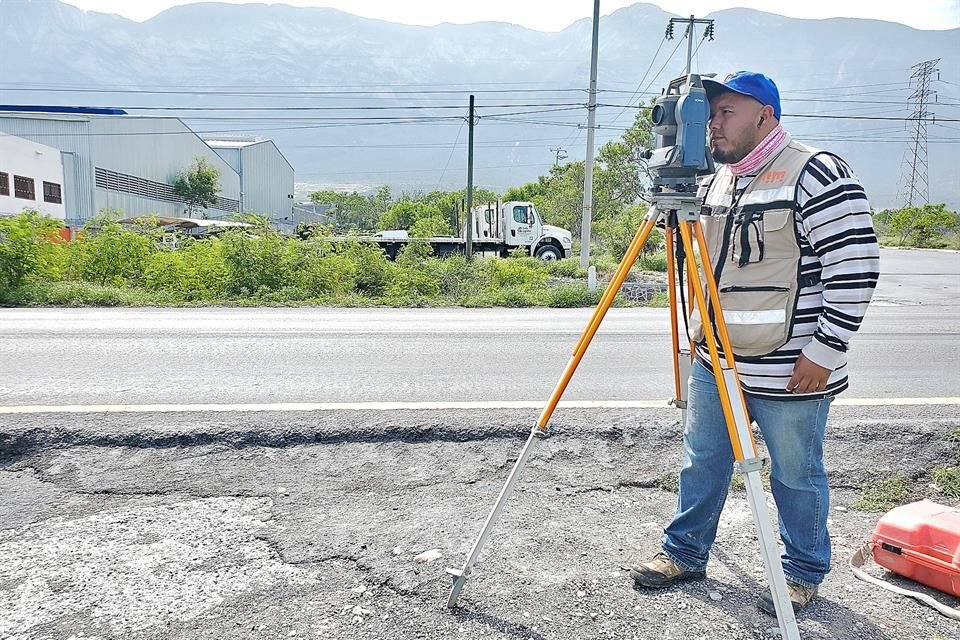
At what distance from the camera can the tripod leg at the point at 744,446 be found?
2018mm

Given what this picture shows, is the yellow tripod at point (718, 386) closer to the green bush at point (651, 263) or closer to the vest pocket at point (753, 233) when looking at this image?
the vest pocket at point (753, 233)

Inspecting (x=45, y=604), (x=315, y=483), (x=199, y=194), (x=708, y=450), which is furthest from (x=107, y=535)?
(x=199, y=194)

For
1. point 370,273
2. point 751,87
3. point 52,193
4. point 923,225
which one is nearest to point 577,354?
point 751,87

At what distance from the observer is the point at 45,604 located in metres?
2.46

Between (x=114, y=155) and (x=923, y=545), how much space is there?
1921 inches

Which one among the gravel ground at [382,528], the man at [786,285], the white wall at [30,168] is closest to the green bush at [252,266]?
the gravel ground at [382,528]

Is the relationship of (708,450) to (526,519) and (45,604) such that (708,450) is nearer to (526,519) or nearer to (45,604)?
(526,519)

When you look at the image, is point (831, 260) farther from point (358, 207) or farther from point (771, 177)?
point (358, 207)

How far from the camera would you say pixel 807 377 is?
7.46 feet

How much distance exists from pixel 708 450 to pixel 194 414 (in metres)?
3.29

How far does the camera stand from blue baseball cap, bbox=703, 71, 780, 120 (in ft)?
7.64

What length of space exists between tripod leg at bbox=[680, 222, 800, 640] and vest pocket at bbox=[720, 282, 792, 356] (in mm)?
207

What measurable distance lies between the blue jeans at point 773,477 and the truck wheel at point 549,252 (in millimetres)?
24029

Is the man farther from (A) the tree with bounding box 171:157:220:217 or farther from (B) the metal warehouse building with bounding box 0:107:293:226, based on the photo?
(A) the tree with bounding box 171:157:220:217
